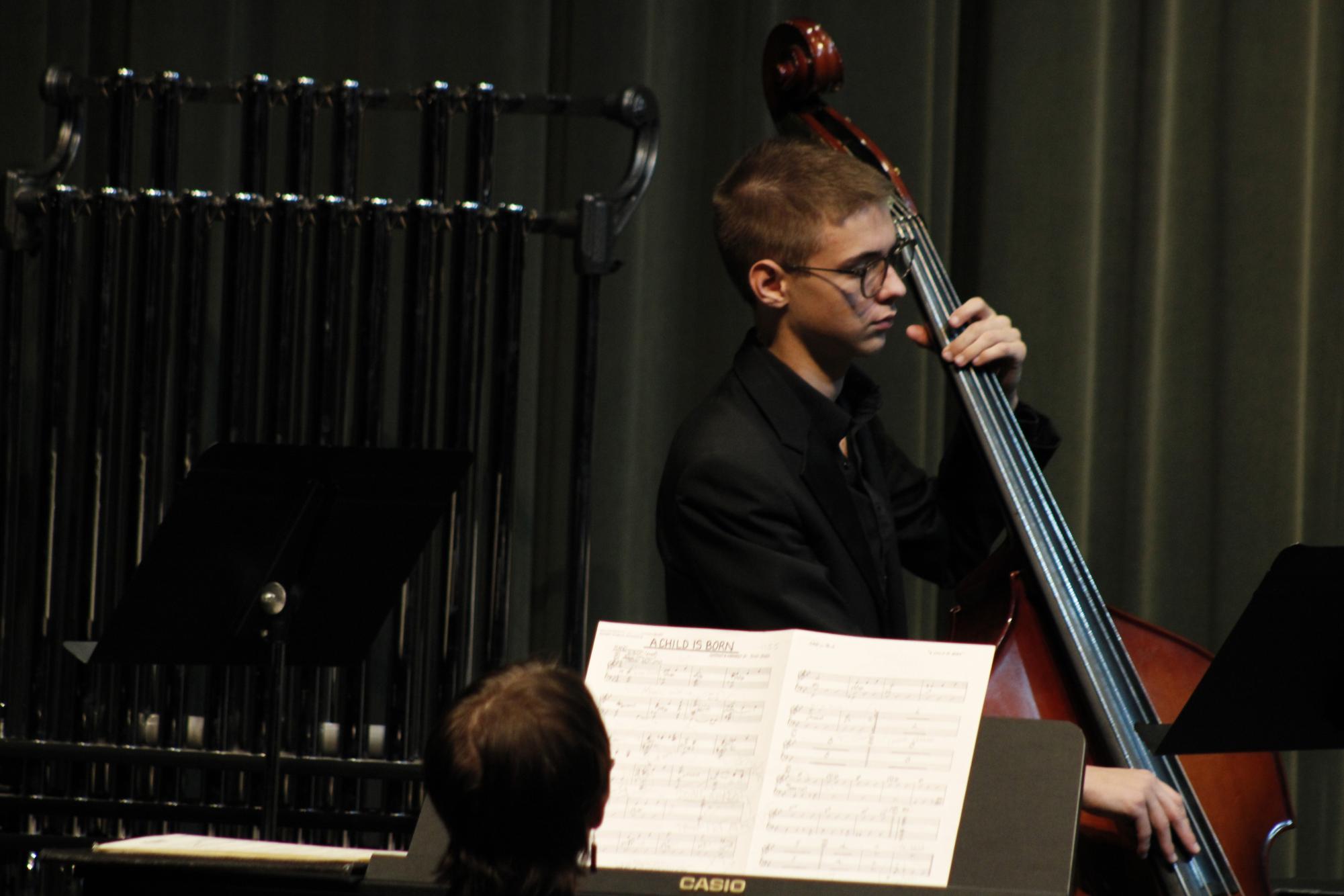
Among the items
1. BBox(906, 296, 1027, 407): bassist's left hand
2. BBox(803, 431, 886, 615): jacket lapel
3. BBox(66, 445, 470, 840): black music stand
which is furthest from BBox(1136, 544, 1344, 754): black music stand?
BBox(66, 445, 470, 840): black music stand

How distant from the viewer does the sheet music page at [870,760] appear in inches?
53.1

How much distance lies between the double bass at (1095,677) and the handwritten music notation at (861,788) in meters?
0.35

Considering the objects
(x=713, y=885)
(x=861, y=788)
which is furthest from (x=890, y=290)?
(x=713, y=885)

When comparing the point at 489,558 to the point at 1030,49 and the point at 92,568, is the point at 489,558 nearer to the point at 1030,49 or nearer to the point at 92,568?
the point at 92,568

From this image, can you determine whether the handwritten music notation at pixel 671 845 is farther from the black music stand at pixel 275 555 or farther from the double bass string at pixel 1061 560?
the black music stand at pixel 275 555

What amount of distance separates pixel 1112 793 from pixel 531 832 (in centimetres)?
64

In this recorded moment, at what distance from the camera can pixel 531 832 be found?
123 centimetres

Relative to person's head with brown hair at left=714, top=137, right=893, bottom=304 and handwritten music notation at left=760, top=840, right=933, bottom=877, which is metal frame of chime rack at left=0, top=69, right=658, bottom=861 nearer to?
person's head with brown hair at left=714, top=137, right=893, bottom=304

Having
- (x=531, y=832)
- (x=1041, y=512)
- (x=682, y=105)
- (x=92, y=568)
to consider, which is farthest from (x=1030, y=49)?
(x=531, y=832)

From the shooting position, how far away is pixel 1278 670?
153 cm

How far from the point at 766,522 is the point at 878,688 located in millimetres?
507

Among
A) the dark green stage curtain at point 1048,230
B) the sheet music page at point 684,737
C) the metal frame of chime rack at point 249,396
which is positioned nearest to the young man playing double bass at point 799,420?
the sheet music page at point 684,737

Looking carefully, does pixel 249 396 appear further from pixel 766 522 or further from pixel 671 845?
pixel 671 845

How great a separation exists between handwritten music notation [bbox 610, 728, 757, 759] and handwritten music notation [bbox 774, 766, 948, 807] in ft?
0.16
